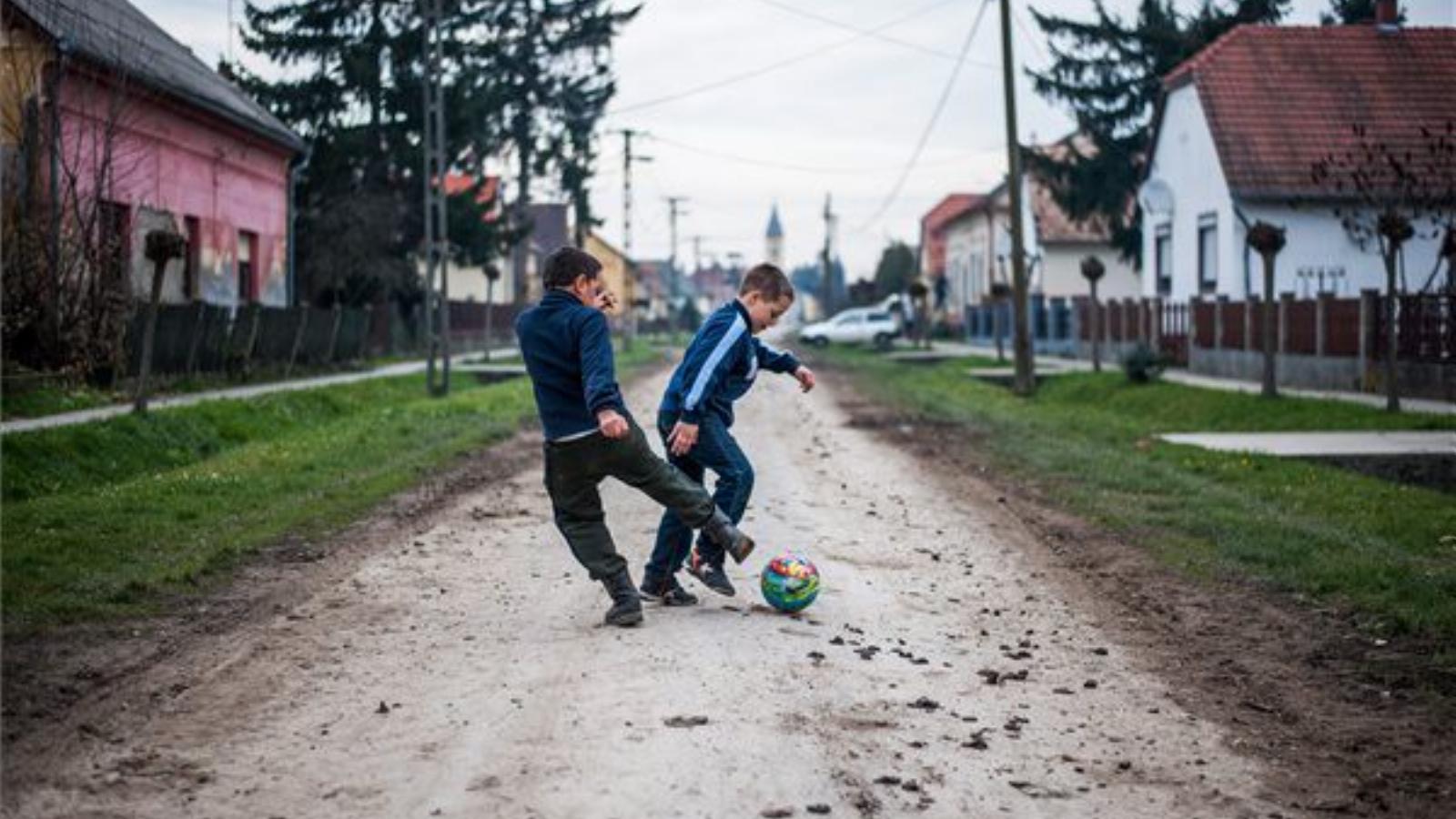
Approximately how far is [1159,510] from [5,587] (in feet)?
25.8

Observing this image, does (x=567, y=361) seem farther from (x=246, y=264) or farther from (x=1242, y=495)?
(x=246, y=264)

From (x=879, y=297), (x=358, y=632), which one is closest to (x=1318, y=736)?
(x=358, y=632)

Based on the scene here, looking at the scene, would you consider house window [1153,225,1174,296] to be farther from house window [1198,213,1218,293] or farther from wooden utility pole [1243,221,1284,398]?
wooden utility pole [1243,221,1284,398]

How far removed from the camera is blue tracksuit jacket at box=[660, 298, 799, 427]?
834 cm

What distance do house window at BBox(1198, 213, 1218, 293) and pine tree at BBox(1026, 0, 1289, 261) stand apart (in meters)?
8.45

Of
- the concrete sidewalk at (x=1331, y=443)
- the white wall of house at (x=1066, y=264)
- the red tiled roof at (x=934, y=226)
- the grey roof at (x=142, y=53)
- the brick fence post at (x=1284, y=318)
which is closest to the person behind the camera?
the concrete sidewalk at (x=1331, y=443)

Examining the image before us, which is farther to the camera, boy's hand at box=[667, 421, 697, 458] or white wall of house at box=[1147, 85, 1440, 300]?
white wall of house at box=[1147, 85, 1440, 300]

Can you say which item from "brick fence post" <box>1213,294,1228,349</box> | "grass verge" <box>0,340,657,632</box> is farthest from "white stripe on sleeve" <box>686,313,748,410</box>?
"brick fence post" <box>1213,294,1228,349</box>

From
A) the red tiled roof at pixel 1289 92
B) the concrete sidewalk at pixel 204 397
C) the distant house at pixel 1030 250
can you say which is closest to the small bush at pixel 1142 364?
the red tiled roof at pixel 1289 92

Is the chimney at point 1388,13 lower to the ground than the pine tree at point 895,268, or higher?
higher

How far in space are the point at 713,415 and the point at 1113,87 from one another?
130ft

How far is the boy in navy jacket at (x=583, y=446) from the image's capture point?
794 cm

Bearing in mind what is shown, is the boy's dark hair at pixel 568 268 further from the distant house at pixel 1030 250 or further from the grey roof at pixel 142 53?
the distant house at pixel 1030 250

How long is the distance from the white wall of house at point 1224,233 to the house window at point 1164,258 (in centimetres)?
6
